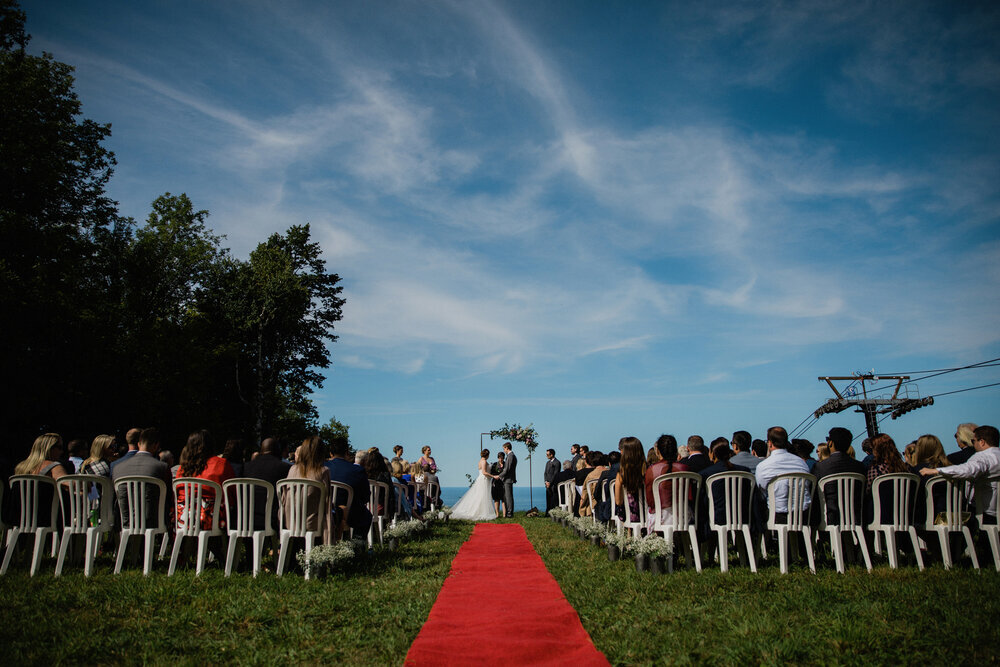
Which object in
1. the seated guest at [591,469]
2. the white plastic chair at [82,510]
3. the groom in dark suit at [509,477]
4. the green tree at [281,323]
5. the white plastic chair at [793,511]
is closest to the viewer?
the white plastic chair at [82,510]

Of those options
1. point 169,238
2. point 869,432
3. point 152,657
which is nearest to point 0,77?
point 169,238

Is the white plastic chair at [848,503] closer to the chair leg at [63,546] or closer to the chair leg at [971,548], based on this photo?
the chair leg at [971,548]

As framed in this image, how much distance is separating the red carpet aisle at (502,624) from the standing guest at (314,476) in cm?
146

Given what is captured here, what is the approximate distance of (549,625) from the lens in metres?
4.61

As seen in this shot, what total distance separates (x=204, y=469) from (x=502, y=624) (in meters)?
4.13

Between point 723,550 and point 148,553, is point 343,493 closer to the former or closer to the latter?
point 148,553

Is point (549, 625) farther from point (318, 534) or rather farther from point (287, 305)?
point (287, 305)

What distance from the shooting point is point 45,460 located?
23.1 ft

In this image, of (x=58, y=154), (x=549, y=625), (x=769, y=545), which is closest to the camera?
(x=549, y=625)

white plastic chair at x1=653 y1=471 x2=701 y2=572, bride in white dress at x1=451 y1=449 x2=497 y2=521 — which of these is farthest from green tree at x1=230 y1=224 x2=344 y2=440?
white plastic chair at x1=653 y1=471 x2=701 y2=572

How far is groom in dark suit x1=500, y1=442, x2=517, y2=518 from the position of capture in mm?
17656

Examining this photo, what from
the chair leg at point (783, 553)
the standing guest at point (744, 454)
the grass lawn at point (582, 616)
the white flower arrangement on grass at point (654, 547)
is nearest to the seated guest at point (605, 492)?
the standing guest at point (744, 454)

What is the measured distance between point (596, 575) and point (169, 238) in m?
30.8

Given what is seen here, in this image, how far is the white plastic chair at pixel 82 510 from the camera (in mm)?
6168
